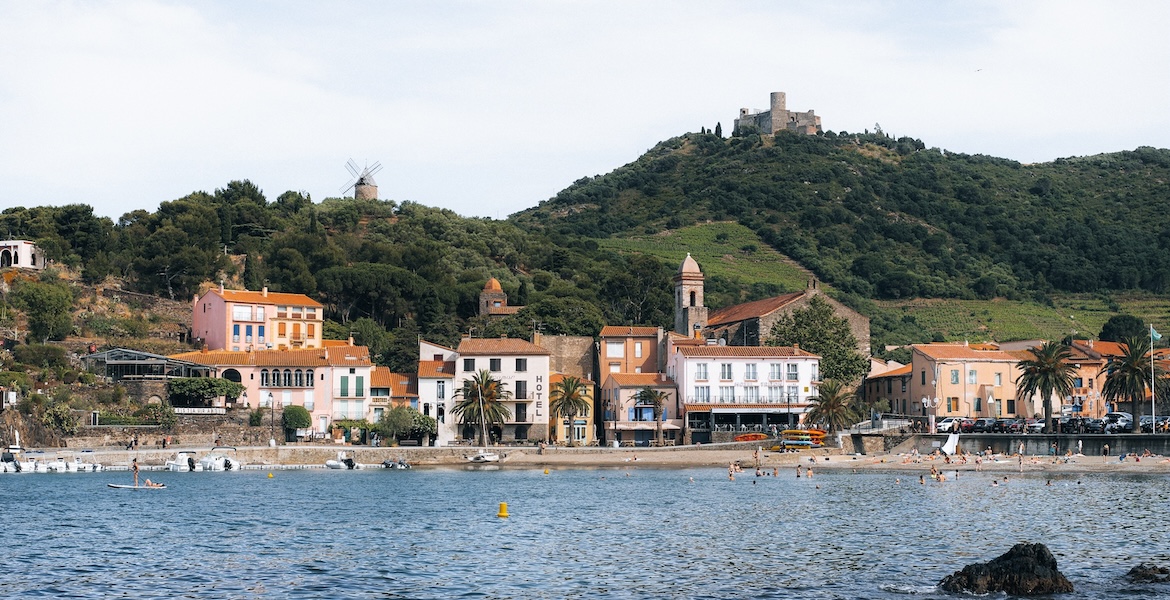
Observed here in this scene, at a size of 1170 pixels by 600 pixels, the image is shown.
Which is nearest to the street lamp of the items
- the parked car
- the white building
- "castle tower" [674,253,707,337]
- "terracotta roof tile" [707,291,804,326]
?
the white building

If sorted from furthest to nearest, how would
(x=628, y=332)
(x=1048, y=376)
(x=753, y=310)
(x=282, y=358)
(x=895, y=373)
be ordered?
(x=753, y=310)
(x=628, y=332)
(x=895, y=373)
(x=282, y=358)
(x=1048, y=376)

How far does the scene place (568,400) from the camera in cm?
8488

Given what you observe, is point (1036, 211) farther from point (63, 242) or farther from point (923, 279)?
point (63, 242)

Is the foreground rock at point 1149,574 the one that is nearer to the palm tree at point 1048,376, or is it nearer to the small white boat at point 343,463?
the palm tree at point 1048,376

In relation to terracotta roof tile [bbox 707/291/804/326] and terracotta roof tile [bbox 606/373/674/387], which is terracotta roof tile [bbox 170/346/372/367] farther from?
terracotta roof tile [bbox 707/291/804/326]

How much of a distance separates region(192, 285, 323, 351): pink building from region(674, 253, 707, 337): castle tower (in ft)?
93.9

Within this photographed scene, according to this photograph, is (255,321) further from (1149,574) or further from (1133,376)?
Answer: (1149,574)

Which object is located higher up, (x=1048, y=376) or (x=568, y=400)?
(x=1048, y=376)

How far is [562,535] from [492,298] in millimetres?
71387

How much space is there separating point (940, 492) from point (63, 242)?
81816mm

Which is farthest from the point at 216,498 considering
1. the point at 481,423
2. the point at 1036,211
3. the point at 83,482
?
the point at 1036,211

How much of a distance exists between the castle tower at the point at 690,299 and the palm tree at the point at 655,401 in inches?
555

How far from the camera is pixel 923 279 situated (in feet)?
489

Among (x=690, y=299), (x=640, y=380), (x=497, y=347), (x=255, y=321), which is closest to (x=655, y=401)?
(x=640, y=380)
